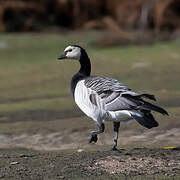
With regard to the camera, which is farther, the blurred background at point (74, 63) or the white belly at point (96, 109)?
the blurred background at point (74, 63)

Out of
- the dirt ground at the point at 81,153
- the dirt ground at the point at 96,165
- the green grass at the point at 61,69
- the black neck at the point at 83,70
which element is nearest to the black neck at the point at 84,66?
the black neck at the point at 83,70

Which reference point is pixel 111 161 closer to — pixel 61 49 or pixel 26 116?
pixel 26 116

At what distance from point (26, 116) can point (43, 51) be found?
297 inches

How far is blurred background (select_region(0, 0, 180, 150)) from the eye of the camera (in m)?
8.58

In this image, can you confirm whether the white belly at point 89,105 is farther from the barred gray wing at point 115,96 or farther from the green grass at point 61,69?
the green grass at point 61,69

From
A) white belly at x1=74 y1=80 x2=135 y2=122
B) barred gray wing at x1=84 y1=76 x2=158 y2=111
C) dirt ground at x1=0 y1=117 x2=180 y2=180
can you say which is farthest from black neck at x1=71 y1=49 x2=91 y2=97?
dirt ground at x1=0 y1=117 x2=180 y2=180

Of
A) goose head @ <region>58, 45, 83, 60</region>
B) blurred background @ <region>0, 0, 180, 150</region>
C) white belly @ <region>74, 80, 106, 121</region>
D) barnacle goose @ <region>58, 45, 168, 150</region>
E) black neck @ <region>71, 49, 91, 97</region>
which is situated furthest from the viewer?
blurred background @ <region>0, 0, 180, 150</region>

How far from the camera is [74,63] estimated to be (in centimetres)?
1598

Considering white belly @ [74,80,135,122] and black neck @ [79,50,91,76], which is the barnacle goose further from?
black neck @ [79,50,91,76]

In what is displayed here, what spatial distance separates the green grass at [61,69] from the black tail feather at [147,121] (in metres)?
4.02

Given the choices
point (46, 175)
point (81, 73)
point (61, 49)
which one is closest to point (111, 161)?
point (46, 175)

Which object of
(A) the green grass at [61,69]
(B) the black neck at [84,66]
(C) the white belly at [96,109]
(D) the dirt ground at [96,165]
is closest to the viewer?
(D) the dirt ground at [96,165]

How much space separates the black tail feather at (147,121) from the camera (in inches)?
237

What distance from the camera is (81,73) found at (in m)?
7.72
